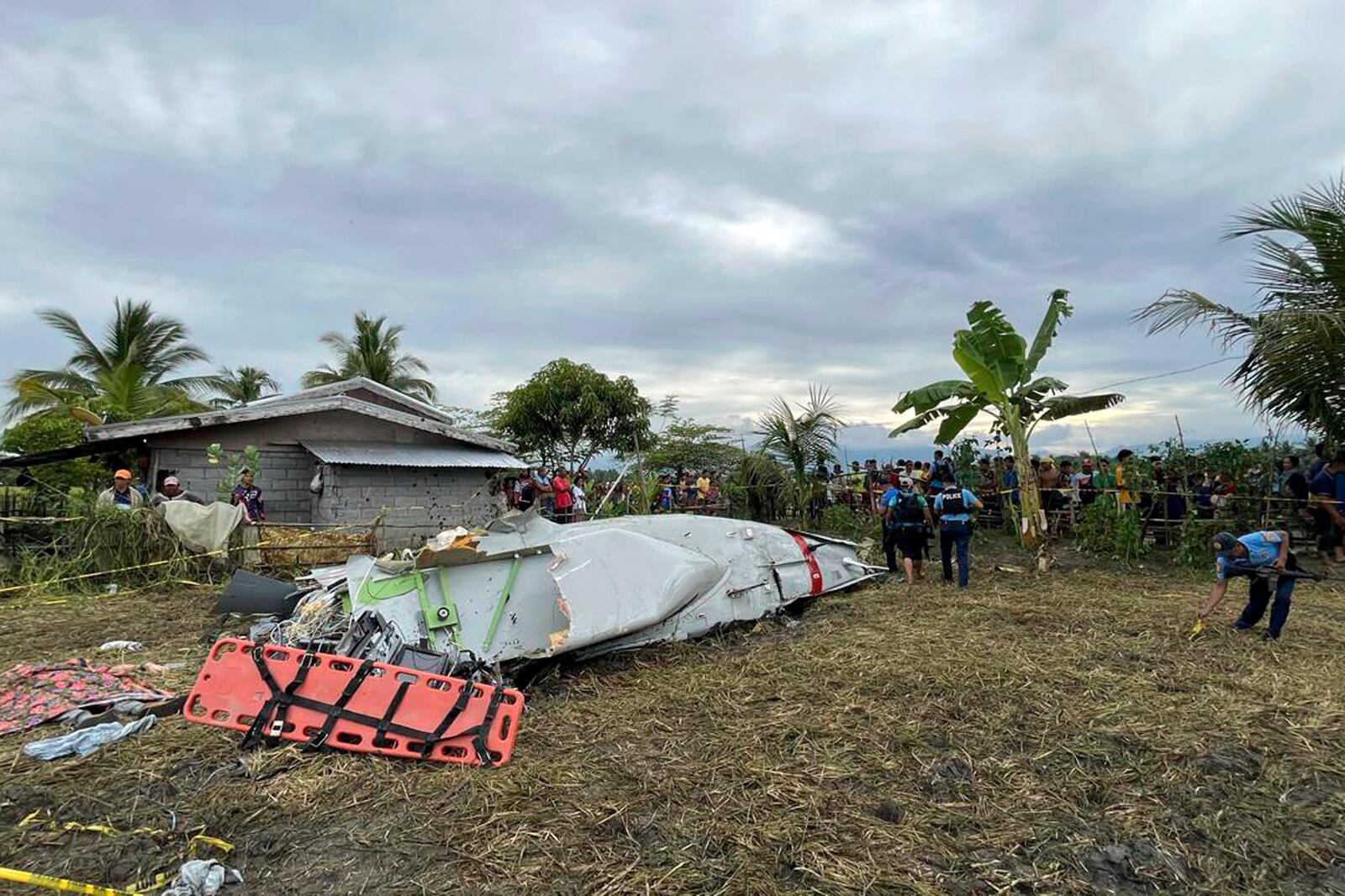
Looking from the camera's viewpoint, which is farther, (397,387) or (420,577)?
(397,387)

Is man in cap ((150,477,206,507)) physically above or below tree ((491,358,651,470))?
below

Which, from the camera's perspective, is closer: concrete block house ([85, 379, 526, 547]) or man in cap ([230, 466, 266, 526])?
man in cap ([230, 466, 266, 526])

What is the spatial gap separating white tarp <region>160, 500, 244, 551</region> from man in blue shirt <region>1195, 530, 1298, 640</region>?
37.2 feet

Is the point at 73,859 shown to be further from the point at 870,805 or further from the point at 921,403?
the point at 921,403

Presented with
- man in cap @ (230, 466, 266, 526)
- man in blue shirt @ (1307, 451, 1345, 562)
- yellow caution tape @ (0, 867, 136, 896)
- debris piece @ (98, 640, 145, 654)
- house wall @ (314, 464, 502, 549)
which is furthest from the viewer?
house wall @ (314, 464, 502, 549)

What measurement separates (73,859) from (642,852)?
7.91 ft

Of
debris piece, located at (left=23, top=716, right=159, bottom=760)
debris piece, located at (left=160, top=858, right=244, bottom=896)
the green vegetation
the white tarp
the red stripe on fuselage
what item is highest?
the green vegetation

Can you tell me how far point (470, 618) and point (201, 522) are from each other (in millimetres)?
6703

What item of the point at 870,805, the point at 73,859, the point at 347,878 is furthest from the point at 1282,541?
the point at 73,859

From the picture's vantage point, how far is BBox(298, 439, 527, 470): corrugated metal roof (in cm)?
1376

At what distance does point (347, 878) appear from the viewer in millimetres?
2975

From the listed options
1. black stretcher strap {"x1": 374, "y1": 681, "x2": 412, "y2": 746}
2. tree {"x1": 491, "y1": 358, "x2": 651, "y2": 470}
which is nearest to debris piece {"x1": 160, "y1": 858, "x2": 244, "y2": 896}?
black stretcher strap {"x1": 374, "y1": 681, "x2": 412, "y2": 746}

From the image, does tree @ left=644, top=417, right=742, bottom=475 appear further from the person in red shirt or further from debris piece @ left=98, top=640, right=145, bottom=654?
debris piece @ left=98, top=640, right=145, bottom=654

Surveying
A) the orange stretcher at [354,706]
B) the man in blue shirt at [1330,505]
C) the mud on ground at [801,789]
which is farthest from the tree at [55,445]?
the man in blue shirt at [1330,505]
